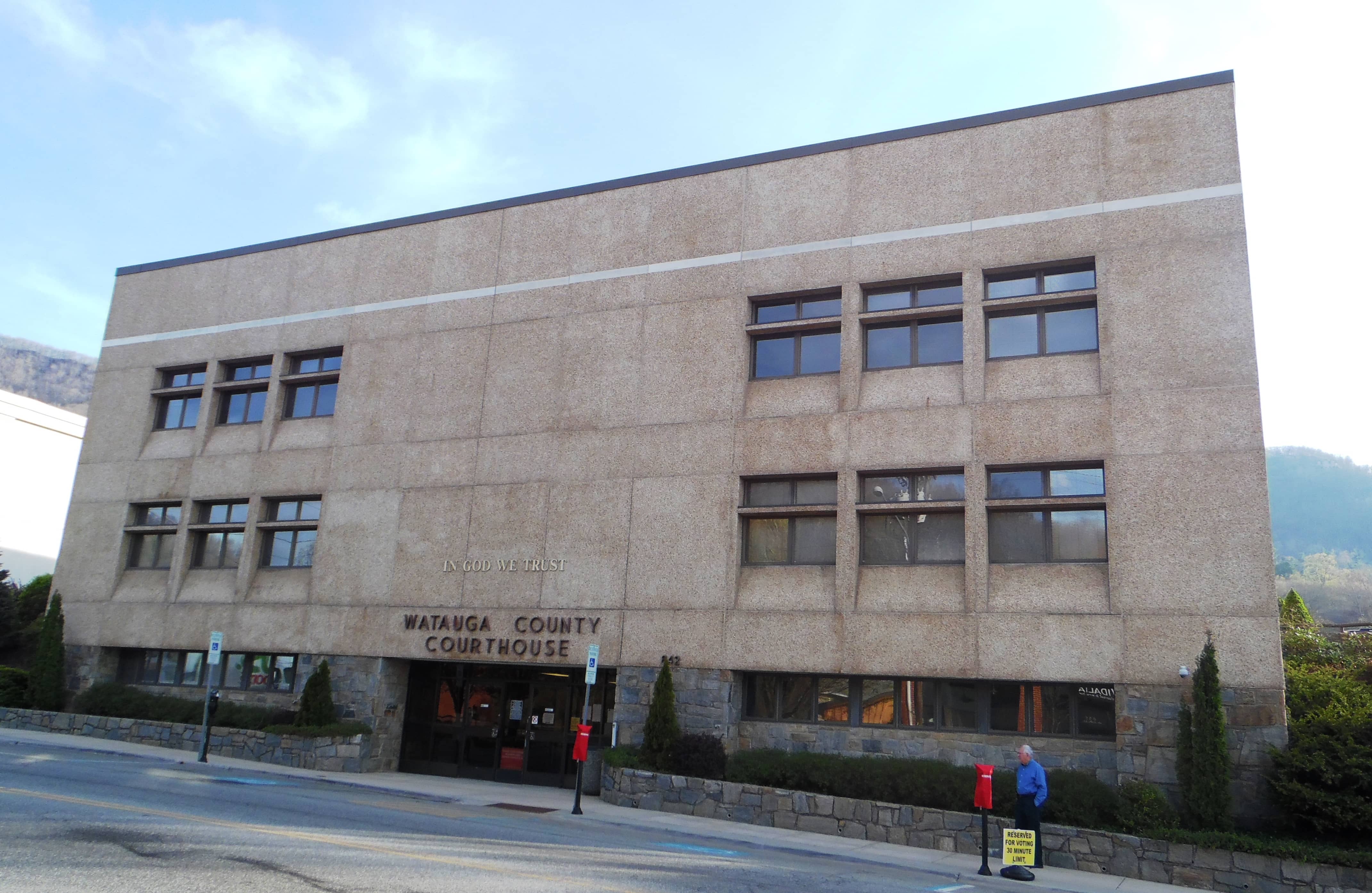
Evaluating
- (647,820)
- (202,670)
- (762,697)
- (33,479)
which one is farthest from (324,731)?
(33,479)

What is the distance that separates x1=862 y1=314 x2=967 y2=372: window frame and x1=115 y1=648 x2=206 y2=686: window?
1936 centimetres

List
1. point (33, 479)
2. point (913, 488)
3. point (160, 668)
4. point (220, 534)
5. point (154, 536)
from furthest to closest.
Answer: point (33, 479) < point (154, 536) < point (220, 534) < point (160, 668) < point (913, 488)

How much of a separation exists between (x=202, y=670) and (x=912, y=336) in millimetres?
20764

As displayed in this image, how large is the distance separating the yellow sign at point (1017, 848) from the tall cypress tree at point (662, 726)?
7277 millimetres

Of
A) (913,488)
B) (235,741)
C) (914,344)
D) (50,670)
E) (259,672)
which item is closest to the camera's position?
(913,488)

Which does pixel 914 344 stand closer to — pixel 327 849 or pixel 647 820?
pixel 647 820

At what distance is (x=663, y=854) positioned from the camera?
1402cm

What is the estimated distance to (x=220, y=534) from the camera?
2939 centimetres

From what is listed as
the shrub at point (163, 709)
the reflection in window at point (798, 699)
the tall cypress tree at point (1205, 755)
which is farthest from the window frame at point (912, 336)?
the shrub at point (163, 709)

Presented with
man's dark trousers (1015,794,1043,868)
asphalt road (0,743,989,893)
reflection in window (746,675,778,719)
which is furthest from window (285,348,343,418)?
man's dark trousers (1015,794,1043,868)

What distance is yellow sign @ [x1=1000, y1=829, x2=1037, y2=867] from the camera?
15289 mm

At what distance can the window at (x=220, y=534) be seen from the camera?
94.9 ft

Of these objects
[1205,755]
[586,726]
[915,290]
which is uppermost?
[915,290]

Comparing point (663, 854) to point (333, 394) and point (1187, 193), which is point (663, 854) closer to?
point (1187, 193)
